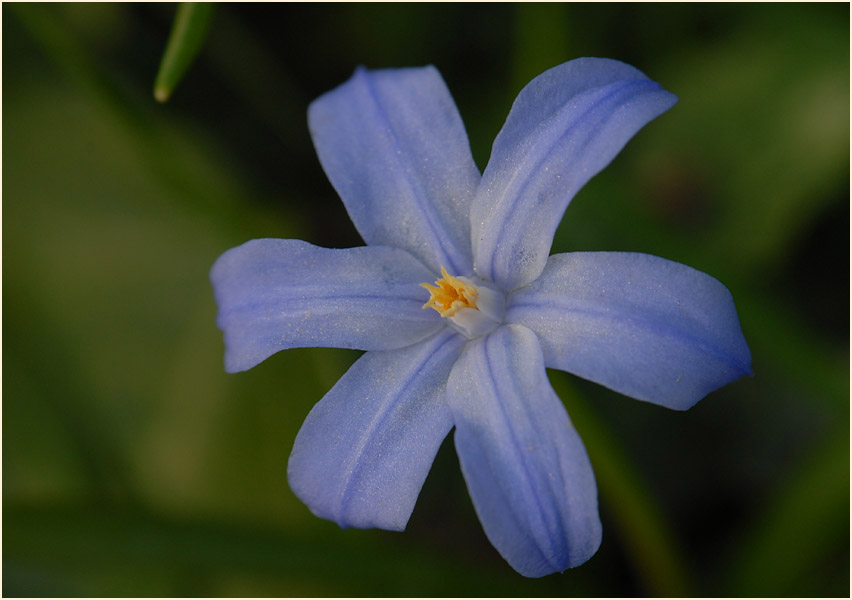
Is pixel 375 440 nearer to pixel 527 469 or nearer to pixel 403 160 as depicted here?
pixel 527 469

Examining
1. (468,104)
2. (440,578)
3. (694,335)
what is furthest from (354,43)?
(694,335)

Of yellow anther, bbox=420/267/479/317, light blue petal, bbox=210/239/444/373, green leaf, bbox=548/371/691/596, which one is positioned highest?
light blue petal, bbox=210/239/444/373

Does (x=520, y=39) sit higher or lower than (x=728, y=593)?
higher

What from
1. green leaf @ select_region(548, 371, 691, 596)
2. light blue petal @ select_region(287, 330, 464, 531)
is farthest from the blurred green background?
light blue petal @ select_region(287, 330, 464, 531)

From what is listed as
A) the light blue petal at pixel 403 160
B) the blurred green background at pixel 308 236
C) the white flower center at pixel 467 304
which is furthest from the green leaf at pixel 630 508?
the light blue petal at pixel 403 160

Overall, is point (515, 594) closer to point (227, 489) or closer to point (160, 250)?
point (227, 489)

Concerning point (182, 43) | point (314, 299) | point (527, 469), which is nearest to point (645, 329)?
point (527, 469)

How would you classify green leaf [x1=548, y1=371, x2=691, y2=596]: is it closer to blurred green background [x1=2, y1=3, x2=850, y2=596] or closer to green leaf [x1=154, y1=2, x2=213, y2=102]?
blurred green background [x1=2, y1=3, x2=850, y2=596]
